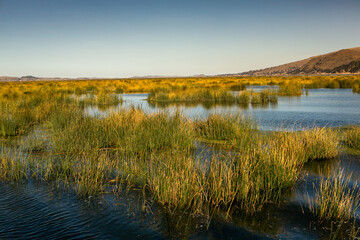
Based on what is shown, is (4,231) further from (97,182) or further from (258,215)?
(258,215)

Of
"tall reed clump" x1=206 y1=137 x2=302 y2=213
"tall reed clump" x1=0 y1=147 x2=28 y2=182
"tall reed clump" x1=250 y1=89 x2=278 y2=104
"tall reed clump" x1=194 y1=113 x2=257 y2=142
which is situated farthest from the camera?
"tall reed clump" x1=250 y1=89 x2=278 y2=104

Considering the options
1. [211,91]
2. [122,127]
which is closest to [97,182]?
[122,127]

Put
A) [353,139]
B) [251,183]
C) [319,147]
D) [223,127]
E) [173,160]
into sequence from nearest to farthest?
[251,183] < [173,160] < [319,147] < [353,139] < [223,127]

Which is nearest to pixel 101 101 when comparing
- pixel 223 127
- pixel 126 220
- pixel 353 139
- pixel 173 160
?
pixel 223 127

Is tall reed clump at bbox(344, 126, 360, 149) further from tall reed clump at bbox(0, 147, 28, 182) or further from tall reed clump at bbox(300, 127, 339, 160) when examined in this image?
tall reed clump at bbox(0, 147, 28, 182)

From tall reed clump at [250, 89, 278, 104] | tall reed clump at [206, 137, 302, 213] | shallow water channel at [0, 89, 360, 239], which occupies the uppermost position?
tall reed clump at [250, 89, 278, 104]

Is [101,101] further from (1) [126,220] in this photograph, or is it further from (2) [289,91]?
(1) [126,220]

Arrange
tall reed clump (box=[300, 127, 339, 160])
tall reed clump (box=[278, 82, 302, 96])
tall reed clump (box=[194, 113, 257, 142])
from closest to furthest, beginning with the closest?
tall reed clump (box=[300, 127, 339, 160]), tall reed clump (box=[194, 113, 257, 142]), tall reed clump (box=[278, 82, 302, 96])

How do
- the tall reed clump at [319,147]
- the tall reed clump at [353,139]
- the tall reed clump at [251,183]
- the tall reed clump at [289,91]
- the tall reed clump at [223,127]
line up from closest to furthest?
the tall reed clump at [251,183], the tall reed clump at [319,147], the tall reed clump at [353,139], the tall reed clump at [223,127], the tall reed clump at [289,91]

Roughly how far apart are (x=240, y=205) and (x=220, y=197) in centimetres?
38

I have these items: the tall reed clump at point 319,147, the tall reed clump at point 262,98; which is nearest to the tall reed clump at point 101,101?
the tall reed clump at point 262,98

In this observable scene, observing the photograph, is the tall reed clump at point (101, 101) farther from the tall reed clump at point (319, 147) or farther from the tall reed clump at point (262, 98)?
the tall reed clump at point (319, 147)

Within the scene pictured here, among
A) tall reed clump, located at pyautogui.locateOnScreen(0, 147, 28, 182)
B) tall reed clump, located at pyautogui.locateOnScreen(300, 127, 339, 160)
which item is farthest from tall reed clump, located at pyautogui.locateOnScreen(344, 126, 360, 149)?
tall reed clump, located at pyautogui.locateOnScreen(0, 147, 28, 182)

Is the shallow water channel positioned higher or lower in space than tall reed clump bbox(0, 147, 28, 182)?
lower
